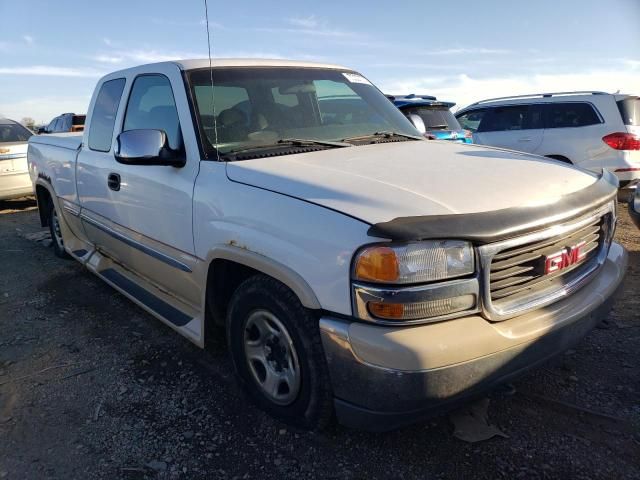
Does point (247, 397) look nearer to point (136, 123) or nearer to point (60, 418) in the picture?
point (60, 418)

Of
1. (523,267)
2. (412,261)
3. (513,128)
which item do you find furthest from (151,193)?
(513,128)

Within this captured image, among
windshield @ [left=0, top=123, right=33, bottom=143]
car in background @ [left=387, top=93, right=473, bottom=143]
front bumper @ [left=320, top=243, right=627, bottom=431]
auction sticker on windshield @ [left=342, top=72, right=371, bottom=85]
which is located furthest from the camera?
windshield @ [left=0, top=123, right=33, bottom=143]

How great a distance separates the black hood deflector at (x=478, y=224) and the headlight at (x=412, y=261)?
54 millimetres

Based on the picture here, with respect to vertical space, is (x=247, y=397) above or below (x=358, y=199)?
below

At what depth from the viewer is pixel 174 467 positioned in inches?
92.5

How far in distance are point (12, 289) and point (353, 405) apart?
Result: 4.13m

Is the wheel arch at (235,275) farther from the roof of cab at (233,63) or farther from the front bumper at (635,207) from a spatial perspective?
the front bumper at (635,207)

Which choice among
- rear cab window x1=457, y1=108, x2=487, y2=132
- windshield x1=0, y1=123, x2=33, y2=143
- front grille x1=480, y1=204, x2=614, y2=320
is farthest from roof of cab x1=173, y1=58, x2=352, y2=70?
windshield x1=0, y1=123, x2=33, y2=143

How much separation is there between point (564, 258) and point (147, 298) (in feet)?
8.59

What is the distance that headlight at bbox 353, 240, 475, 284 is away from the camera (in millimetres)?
1925

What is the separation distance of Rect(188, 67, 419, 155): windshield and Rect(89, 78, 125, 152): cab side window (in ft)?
3.87

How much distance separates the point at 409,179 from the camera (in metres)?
2.37

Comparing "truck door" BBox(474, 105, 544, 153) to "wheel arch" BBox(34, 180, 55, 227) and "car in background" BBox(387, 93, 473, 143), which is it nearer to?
"car in background" BBox(387, 93, 473, 143)

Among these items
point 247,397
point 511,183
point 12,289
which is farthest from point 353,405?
point 12,289
